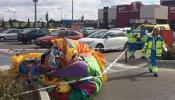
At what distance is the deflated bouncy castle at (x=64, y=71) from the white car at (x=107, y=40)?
14674 millimetres

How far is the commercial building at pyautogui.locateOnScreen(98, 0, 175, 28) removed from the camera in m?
76.2

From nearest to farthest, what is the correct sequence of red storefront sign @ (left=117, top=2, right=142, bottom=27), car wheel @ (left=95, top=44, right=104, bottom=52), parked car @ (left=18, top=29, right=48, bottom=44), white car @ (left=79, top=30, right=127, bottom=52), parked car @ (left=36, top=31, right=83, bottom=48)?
car wheel @ (left=95, top=44, right=104, bottom=52), white car @ (left=79, top=30, right=127, bottom=52), parked car @ (left=36, top=31, right=83, bottom=48), parked car @ (left=18, top=29, right=48, bottom=44), red storefront sign @ (left=117, top=2, right=142, bottom=27)

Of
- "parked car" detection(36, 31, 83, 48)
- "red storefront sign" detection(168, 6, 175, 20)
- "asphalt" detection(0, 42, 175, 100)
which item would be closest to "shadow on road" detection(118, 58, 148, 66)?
"asphalt" detection(0, 42, 175, 100)

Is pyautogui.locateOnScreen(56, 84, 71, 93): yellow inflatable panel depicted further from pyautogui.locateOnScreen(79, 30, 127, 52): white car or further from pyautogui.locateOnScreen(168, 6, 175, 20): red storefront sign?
pyautogui.locateOnScreen(168, 6, 175, 20): red storefront sign

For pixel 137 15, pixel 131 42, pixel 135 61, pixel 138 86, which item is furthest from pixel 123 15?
pixel 138 86

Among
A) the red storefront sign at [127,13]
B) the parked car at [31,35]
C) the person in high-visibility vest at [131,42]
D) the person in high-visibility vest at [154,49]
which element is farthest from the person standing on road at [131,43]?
the red storefront sign at [127,13]

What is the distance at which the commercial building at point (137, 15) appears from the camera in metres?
76.2

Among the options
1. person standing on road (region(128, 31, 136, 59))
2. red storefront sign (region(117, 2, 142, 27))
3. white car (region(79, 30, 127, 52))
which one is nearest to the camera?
person standing on road (region(128, 31, 136, 59))

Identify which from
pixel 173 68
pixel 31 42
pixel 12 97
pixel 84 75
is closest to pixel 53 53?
pixel 84 75

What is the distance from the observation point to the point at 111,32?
27609 millimetres

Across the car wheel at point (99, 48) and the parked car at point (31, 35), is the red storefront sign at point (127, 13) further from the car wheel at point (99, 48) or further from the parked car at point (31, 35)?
the car wheel at point (99, 48)

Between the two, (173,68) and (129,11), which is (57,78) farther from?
(129,11)

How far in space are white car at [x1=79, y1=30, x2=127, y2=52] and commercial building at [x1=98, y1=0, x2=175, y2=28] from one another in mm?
45950

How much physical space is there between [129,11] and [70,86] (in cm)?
7296
